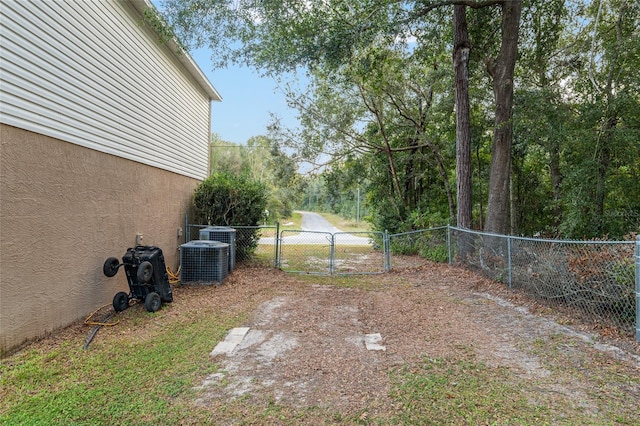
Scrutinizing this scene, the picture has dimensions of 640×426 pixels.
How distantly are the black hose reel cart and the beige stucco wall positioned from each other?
1.05 feet

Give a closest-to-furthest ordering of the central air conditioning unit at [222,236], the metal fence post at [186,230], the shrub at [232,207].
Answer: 1. the central air conditioning unit at [222,236]
2. the metal fence post at [186,230]
3. the shrub at [232,207]

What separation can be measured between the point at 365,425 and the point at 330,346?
1.37 meters

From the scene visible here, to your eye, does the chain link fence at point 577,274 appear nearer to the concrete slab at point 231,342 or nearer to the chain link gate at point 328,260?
the chain link gate at point 328,260

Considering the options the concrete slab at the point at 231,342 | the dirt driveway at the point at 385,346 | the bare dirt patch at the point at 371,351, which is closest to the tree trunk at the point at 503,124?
the bare dirt patch at the point at 371,351

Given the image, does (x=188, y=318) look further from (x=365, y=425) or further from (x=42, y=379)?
(x=365, y=425)

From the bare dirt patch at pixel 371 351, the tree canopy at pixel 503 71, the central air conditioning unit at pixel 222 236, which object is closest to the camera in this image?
the bare dirt patch at pixel 371 351

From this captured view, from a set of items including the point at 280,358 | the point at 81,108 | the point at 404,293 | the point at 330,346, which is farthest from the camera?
the point at 404,293

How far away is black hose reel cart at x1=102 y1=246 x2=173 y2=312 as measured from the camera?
4496 mm

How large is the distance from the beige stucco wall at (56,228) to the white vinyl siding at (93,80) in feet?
0.81

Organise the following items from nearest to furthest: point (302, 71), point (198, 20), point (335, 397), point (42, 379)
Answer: point (335, 397)
point (42, 379)
point (198, 20)
point (302, 71)

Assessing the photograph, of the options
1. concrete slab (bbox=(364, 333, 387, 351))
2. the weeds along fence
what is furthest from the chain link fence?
concrete slab (bbox=(364, 333, 387, 351))

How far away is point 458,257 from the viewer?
7957 mm

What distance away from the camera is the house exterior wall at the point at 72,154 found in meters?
3.35

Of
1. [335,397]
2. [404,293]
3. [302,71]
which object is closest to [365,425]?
[335,397]
